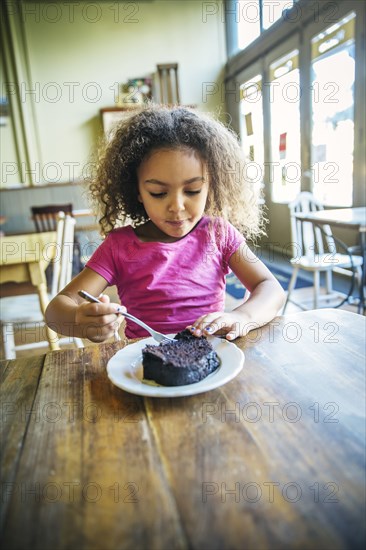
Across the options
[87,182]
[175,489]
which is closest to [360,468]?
[175,489]

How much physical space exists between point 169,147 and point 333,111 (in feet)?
11.2

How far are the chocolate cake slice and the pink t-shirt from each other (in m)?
0.41

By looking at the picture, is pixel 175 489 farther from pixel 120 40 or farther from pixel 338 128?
pixel 120 40

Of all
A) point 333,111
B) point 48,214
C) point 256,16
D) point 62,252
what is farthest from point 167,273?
point 256,16

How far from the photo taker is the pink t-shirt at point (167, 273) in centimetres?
116

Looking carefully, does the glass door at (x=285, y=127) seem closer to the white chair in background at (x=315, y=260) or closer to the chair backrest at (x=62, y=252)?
the white chair in background at (x=315, y=260)

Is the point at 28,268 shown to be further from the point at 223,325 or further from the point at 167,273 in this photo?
the point at 223,325

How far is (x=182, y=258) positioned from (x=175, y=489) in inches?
32.3

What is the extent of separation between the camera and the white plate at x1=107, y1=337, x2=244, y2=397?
24.2 inches

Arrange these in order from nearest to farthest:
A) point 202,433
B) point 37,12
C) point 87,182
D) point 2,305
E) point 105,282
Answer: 1. point 202,433
2. point 105,282
3. point 87,182
4. point 2,305
5. point 37,12

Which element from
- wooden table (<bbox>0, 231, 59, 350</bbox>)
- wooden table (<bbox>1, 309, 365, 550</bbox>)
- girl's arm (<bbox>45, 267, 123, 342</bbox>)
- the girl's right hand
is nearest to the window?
wooden table (<bbox>0, 231, 59, 350</bbox>)

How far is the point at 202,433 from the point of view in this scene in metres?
0.54

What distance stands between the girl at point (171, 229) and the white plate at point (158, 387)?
0.21 meters

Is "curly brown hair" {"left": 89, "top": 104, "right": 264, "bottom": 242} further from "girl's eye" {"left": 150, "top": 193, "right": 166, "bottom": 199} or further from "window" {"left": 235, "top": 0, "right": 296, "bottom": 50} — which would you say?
"window" {"left": 235, "top": 0, "right": 296, "bottom": 50}
